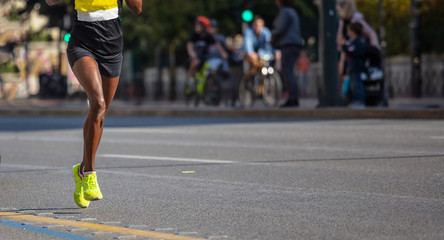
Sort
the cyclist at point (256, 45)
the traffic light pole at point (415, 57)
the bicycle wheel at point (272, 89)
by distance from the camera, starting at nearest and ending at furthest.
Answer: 1. the bicycle wheel at point (272, 89)
2. the cyclist at point (256, 45)
3. the traffic light pole at point (415, 57)

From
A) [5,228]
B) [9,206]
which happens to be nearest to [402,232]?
[5,228]

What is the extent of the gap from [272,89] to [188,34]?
14251 millimetres

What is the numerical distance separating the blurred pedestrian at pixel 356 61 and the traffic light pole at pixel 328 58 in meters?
0.61

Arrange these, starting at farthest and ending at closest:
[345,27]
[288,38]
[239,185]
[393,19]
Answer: [393,19], [288,38], [345,27], [239,185]

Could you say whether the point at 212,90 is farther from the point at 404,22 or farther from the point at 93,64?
the point at 404,22

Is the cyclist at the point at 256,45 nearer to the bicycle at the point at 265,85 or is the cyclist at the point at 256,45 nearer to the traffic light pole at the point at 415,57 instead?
the bicycle at the point at 265,85

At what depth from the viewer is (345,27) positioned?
18.5m

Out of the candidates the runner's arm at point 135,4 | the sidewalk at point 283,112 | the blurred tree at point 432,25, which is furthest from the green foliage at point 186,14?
the runner's arm at point 135,4

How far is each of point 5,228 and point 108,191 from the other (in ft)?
5.85

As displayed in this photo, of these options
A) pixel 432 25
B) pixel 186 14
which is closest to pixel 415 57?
pixel 186 14

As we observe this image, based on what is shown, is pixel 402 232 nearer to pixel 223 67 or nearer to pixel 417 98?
pixel 223 67

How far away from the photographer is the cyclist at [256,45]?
1983cm

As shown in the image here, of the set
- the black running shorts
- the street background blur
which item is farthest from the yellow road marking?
the street background blur

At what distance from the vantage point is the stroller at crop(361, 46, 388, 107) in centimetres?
1741
